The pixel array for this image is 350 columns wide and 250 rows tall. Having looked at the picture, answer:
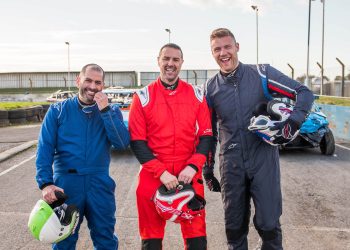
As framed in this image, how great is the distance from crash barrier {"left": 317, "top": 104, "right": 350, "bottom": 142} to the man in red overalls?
33.6 feet

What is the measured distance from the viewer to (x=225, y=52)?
11.4 feet

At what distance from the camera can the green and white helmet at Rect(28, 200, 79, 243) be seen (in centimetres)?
298

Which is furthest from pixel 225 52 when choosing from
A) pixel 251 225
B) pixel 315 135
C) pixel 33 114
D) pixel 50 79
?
pixel 50 79

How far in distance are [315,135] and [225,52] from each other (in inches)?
239

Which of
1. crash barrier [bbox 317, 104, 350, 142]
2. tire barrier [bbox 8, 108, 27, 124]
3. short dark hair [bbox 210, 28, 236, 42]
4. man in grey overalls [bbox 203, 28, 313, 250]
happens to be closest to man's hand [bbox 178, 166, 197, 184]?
man in grey overalls [bbox 203, 28, 313, 250]

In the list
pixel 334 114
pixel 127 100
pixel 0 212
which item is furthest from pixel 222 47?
pixel 127 100

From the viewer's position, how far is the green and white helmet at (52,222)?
9.79 feet

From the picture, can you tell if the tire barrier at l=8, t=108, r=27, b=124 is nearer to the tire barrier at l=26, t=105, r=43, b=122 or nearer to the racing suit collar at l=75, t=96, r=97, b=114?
the tire barrier at l=26, t=105, r=43, b=122

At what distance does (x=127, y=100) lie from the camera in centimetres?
1700

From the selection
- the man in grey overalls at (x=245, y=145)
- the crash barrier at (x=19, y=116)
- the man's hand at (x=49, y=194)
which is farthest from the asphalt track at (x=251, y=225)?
the crash barrier at (x=19, y=116)

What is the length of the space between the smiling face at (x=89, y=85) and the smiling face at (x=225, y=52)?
3.42 ft

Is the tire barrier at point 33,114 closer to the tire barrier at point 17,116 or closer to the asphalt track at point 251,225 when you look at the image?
the tire barrier at point 17,116

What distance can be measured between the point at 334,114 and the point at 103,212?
38.0 ft

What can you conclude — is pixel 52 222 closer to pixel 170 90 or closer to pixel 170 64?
pixel 170 90
